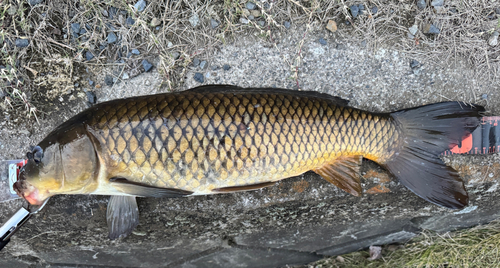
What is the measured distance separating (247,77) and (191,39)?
463 millimetres

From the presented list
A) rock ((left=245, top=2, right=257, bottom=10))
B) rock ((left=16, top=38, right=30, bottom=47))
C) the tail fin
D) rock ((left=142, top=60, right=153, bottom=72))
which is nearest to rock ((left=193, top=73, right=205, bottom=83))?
rock ((left=142, top=60, right=153, bottom=72))

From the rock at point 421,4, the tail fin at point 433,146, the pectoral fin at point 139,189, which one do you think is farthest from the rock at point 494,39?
the pectoral fin at point 139,189

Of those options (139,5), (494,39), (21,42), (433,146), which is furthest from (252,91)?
(494,39)

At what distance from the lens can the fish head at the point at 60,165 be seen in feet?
5.30

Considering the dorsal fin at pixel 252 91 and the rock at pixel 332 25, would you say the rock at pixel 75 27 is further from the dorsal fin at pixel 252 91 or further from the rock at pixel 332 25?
the rock at pixel 332 25

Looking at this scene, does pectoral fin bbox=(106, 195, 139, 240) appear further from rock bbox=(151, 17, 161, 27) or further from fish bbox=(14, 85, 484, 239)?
rock bbox=(151, 17, 161, 27)

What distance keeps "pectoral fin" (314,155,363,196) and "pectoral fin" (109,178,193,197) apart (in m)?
0.84

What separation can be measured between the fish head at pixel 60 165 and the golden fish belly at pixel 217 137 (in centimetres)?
7

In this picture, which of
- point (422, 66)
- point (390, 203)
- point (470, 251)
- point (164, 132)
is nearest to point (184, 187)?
point (164, 132)

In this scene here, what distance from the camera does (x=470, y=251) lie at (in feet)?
8.71

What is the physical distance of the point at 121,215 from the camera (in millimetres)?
1926

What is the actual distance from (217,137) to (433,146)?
1.29 metres

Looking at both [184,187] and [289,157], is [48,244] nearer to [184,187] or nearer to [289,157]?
[184,187]

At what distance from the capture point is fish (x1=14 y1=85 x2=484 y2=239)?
1625mm
